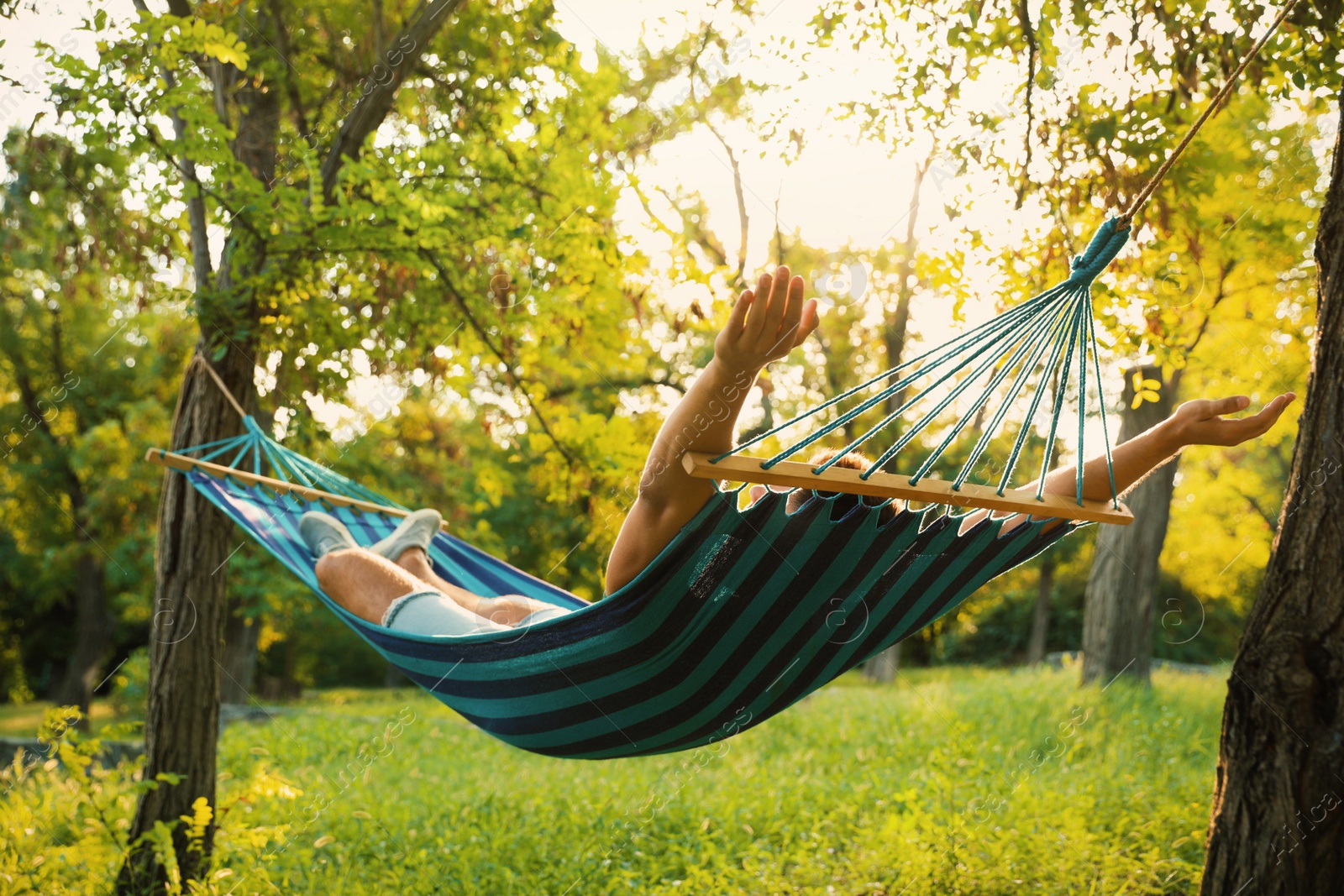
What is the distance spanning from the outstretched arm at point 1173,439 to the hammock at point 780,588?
4cm

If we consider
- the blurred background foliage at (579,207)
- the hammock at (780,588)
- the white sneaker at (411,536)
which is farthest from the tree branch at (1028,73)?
the white sneaker at (411,536)

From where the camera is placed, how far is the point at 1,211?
231 inches

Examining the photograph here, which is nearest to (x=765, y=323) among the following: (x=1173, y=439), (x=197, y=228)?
(x=1173, y=439)

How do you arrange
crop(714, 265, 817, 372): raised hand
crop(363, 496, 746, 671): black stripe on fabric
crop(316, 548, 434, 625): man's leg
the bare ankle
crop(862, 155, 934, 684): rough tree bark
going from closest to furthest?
crop(714, 265, 817, 372): raised hand < crop(363, 496, 746, 671): black stripe on fabric < crop(316, 548, 434, 625): man's leg < the bare ankle < crop(862, 155, 934, 684): rough tree bark

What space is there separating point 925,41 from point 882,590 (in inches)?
73.3

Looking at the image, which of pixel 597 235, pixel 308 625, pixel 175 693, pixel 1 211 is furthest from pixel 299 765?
pixel 308 625

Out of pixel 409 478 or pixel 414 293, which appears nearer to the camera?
pixel 414 293

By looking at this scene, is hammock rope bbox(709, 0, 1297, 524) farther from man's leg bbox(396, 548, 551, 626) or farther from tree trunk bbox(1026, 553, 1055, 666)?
tree trunk bbox(1026, 553, 1055, 666)

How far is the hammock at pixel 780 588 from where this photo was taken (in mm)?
1291

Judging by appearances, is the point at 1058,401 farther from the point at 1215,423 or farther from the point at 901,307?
the point at 901,307

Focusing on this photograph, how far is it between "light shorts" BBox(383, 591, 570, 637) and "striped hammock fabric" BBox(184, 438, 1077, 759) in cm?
9

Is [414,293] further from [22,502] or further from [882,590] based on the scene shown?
[22,502]

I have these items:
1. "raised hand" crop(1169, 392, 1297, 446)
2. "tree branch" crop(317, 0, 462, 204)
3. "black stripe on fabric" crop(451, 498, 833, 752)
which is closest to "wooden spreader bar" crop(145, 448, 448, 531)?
"tree branch" crop(317, 0, 462, 204)

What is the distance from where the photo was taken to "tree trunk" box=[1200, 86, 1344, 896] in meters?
1.64
